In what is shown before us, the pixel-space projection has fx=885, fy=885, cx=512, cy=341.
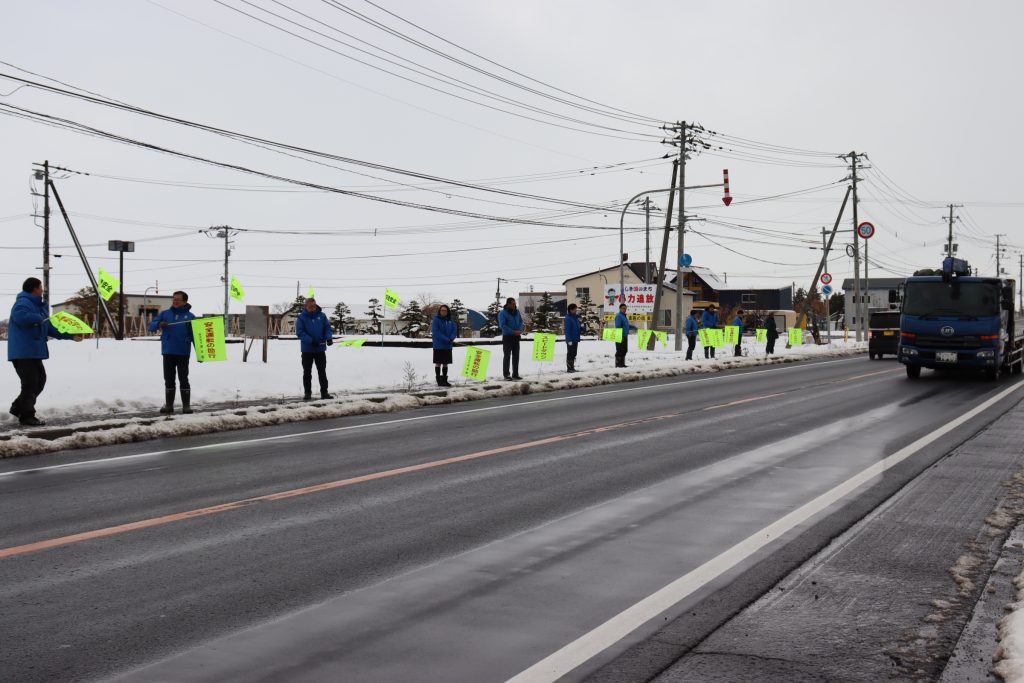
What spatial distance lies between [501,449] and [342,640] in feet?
19.7

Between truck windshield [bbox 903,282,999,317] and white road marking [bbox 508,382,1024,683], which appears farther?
truck windshield [bbox 903,282,999,317]

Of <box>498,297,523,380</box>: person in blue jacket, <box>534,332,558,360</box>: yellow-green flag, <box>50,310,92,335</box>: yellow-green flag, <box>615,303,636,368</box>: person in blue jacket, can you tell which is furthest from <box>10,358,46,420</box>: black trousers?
<box>615,303,636,368</box>: person in blue jacket

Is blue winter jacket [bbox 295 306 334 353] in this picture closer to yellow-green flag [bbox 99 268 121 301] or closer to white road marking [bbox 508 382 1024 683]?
white road marking [bbox 508 382 1024 683]

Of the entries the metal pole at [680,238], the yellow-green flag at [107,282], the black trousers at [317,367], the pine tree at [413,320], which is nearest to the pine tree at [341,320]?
the pine tree at [413,320]

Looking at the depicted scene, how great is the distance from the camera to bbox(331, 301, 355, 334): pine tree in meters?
98.9

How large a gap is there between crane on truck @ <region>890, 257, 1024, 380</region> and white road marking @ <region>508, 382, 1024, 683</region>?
1406 centimetres

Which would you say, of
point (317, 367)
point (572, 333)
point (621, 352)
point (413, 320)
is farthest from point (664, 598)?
point (413, 320)

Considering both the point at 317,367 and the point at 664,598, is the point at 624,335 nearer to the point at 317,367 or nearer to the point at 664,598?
the point at 317,367

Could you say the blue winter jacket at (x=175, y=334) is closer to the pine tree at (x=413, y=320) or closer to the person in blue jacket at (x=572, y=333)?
the person in blue jacket at (x=572, y=333)

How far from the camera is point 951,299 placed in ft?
68.0

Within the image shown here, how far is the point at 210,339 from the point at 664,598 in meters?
11.8

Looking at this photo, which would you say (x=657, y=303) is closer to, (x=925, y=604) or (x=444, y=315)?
(x=444, y=315)

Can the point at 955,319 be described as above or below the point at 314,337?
above

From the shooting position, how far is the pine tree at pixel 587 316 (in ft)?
299
